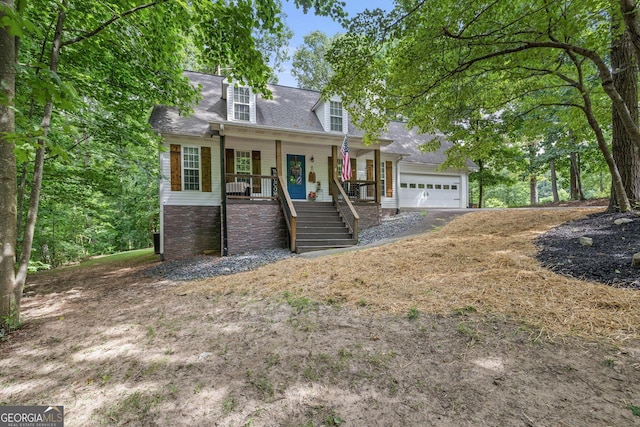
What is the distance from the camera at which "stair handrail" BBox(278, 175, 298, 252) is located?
28.5 ft

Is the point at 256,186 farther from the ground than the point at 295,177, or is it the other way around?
the point at 295,177

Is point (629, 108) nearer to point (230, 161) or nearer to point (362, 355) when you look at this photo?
point (362, 355)

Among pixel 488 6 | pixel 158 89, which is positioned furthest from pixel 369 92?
pixel 158 89

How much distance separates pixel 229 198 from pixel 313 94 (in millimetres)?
8061

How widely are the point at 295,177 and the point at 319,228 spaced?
3.39m

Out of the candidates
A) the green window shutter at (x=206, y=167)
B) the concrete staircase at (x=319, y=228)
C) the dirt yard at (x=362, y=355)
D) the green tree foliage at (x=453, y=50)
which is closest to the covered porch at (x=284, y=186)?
the concrete staircase at (x=319, y=228)

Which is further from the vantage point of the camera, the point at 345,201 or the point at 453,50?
the point at 345,201

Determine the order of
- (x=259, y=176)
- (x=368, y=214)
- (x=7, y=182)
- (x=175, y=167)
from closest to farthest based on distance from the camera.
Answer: (x=7, y=182), (x=259, y=176), (x=175, y=167), (x=368, y=214)

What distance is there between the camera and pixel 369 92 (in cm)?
609

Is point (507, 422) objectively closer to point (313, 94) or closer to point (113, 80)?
point (113, 80)

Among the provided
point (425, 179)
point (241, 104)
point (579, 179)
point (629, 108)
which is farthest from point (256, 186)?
point (579, 179)

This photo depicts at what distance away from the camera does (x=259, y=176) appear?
379 inches

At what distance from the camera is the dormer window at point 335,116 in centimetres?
1234

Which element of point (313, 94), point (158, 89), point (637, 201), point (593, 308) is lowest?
point (593, 308)
